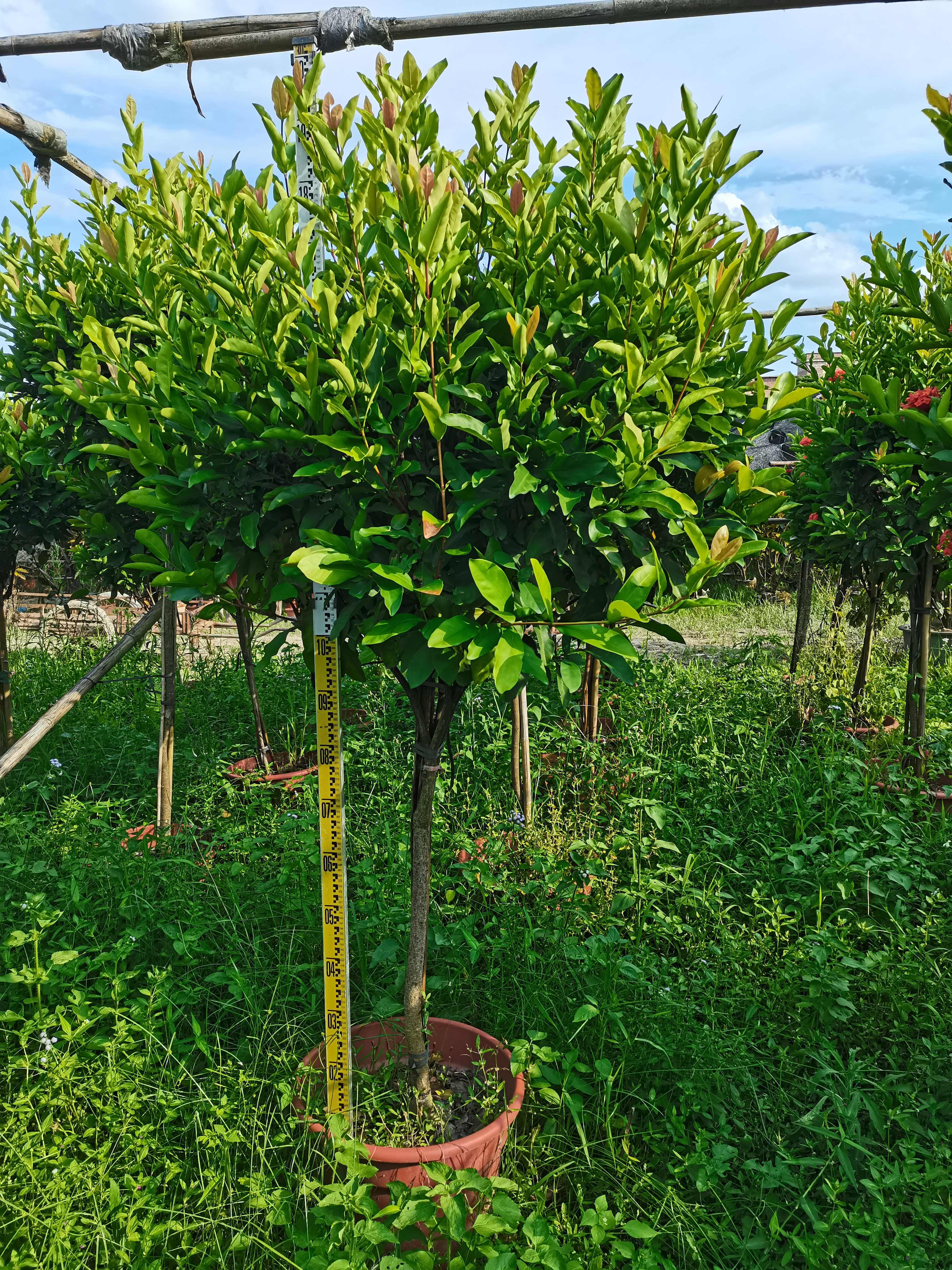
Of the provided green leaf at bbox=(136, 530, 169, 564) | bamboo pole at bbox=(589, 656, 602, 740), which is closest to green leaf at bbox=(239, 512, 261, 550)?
green leaf at bbox=(136, 530, 169, 564)

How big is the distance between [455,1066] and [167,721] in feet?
6.52

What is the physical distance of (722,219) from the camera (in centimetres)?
→ 162

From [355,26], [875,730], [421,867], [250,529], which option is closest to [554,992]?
[421,867]

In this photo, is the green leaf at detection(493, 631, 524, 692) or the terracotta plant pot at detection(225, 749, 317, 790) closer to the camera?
the green leaf at detection(493, 631, 524, 692)

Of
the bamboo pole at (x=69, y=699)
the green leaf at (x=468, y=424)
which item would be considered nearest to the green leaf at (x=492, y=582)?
the green leaf at (x=468, y=424)

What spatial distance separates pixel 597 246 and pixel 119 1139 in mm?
2398

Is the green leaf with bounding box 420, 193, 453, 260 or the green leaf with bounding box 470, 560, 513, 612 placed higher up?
the green leaf with bounding box 420, 193, 453, 260

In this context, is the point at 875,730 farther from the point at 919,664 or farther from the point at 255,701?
the point at 255,701

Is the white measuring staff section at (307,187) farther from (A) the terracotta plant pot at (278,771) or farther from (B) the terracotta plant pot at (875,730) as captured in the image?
(B) the terracotta plant pot at (875,730)

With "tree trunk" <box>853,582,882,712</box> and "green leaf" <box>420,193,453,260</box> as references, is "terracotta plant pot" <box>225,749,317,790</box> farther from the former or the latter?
"tree trunk" <box>853,582,882,712</box>

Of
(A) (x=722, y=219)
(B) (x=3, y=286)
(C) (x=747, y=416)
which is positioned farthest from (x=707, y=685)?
(B) (x=3, y=286)

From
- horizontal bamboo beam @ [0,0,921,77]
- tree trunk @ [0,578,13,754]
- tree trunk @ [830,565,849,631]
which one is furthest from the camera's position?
tree trunk @ [830,565,849,631]

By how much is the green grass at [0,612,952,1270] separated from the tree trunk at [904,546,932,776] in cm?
36

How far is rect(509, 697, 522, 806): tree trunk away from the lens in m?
3.38
